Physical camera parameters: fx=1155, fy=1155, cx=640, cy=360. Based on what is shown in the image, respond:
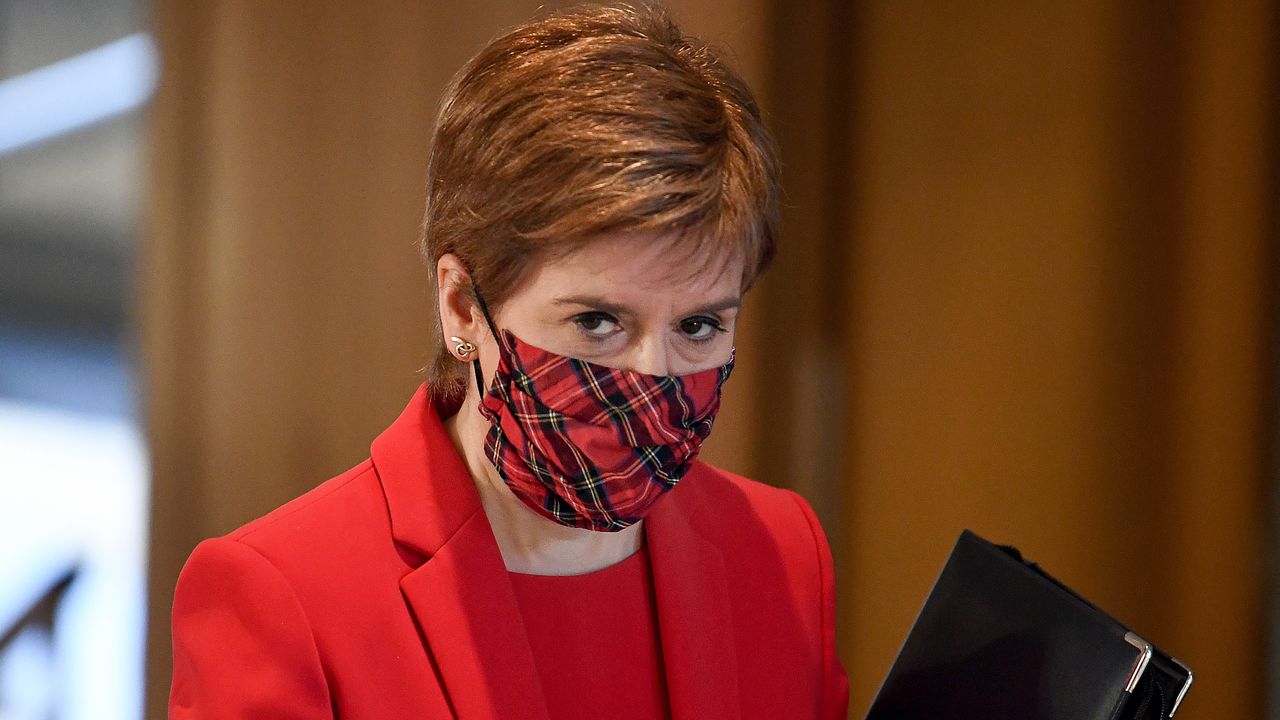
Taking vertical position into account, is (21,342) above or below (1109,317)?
below

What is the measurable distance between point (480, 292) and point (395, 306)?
2.83ft

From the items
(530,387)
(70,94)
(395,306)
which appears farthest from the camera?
(395,306)

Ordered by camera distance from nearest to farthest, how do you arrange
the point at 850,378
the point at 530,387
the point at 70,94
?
1. the point at 530,387
2. the point at 70,94
3. the point at 850,378

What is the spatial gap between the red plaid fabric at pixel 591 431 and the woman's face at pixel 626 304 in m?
0.02

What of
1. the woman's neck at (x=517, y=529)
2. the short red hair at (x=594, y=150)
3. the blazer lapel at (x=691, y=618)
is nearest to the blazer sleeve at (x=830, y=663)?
the blazer lapel at (x=691, y=618)

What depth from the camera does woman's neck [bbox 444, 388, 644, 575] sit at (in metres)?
1.25

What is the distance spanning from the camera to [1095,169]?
6.81 feet

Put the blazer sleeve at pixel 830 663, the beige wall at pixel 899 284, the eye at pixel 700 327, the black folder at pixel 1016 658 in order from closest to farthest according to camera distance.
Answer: the black folder at pixel 1016 658 < the eye at pixel 700 327 < the blazer sleeve at pixel 830 663 < the beige wall at pixel 899 284

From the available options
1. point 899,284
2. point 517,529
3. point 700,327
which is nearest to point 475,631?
point 517,529

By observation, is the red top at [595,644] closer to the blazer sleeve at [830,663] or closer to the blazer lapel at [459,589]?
the blazer lapel at [459,589]

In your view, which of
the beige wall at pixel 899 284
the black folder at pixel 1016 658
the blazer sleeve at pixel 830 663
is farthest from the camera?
the beige wall at pixel 899 284

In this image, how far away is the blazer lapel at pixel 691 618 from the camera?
1259mm

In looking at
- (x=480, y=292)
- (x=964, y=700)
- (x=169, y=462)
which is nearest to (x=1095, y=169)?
(x=964, y=700)

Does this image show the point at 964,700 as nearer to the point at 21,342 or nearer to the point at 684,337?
the point at 684,337
